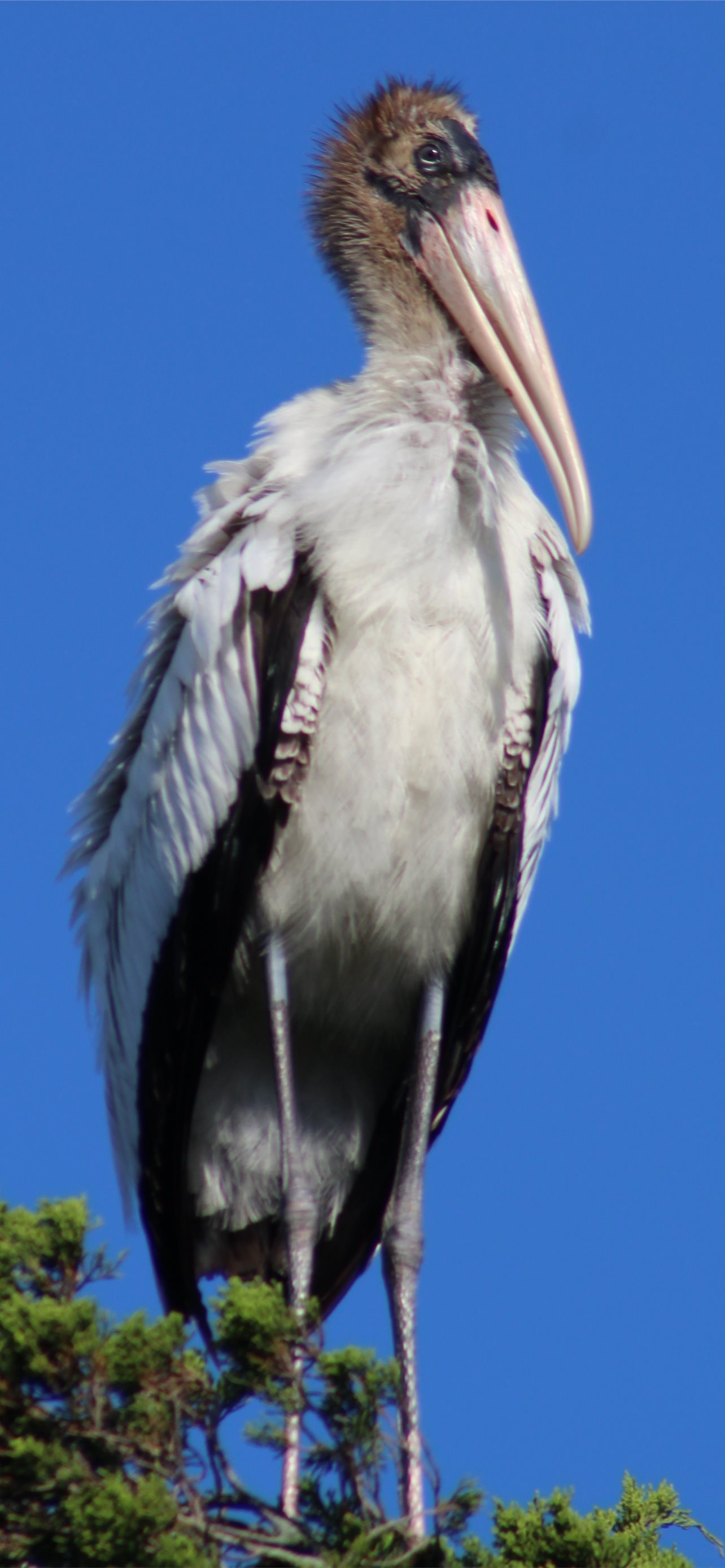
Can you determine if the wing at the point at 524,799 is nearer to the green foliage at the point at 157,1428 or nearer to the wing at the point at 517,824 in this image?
the wing at the point at 517,824

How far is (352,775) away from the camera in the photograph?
5.42m

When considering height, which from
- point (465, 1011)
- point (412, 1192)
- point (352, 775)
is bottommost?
point (412, 1192)

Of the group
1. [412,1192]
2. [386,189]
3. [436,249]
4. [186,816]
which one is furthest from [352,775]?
[386,189]

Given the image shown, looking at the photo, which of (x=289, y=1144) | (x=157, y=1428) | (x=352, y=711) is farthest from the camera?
(x=289, y=1144)

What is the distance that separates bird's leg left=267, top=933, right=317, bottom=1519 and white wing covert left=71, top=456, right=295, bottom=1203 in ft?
1.09

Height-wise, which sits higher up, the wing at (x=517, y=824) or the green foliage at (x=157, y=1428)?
the wing at (x=517, y=824)

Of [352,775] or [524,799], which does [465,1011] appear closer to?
[524,799]

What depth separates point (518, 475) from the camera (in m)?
5.79

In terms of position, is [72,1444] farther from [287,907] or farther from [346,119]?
[346,119]

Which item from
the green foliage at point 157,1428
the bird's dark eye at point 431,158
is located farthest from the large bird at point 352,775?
the green foliage at point 157,1428

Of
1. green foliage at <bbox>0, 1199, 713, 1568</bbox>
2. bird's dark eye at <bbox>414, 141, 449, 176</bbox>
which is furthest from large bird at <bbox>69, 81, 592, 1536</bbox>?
green foliage at <bbox>0, 1199, 713, 1568</bbox>

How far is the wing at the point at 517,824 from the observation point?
5.65 metres

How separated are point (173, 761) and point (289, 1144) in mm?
1037

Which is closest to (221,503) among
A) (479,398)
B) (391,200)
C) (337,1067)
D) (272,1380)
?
(479,398)
